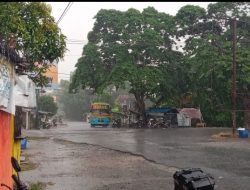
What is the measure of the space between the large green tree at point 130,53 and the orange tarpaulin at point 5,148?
30.5 m

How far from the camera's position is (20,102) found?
30.1 feet

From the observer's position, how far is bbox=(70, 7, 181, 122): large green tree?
40.2 metres

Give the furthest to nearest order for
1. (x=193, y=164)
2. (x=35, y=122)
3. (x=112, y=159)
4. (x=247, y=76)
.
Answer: (x=35, y=122), (x=247, y=76), (x=112, y=159), (x=193, y=164)

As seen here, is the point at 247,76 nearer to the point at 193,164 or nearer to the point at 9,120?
the point at 193,164

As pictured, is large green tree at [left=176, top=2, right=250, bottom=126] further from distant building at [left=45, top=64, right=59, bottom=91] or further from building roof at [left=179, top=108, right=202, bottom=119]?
distant building at [left=45, top=64, right=59, bottom=91]

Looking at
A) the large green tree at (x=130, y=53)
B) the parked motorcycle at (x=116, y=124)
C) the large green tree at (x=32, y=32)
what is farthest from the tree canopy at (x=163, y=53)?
the large green tree at (x=32, y=32)

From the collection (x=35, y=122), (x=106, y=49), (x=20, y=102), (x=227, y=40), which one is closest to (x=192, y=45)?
(x=227, y=40)

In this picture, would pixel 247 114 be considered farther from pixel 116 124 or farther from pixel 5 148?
pixel 5 148

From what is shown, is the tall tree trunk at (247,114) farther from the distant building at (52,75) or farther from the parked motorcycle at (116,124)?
the distant building at (52,75)

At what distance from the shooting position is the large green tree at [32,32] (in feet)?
31.0

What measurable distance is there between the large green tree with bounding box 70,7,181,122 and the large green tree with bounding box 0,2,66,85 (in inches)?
1131

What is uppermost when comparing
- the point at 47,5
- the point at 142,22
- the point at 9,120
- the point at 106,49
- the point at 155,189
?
the point at 142,22

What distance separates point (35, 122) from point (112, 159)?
3247 cm

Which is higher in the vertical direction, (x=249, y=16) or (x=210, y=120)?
(x=249, y=16)
